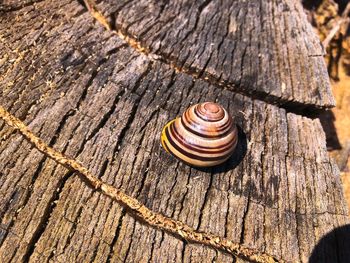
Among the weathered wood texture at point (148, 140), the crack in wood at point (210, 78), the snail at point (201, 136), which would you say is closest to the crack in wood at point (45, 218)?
the weathered wood texture at point (148, 140)

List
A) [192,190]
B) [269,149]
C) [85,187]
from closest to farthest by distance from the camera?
[85,187], [192,190], [269,149]

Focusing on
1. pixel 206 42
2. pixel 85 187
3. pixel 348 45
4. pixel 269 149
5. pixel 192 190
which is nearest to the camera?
pixel 85 187

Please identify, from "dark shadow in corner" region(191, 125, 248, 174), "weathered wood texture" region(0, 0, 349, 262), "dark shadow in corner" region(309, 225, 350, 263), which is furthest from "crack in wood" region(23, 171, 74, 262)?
"dark shadow in corner" region(309, 225, 350, 263)

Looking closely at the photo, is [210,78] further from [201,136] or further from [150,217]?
[150,217]

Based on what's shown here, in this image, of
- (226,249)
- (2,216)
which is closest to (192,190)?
(226,249)

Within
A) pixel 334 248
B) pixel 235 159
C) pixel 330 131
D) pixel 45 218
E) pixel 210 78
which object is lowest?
pixel 330 131

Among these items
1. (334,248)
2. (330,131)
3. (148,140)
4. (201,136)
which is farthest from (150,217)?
(330,131)

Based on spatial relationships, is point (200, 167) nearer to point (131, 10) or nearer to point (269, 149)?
point (269, 149)
